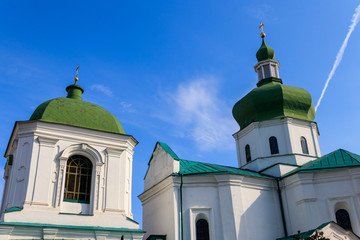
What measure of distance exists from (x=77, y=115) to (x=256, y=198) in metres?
8.86

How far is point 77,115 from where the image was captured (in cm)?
1438

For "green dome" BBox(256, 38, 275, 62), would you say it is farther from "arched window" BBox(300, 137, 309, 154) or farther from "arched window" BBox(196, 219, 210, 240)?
"arched window" BBox(196, 219, 210, 240)

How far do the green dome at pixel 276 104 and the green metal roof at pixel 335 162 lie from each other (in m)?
3.48

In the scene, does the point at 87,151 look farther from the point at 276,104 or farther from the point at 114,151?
the point at 276,104

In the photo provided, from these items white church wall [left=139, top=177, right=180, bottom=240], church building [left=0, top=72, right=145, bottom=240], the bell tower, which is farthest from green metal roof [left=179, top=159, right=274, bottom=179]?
church building [left=0, top=72, right=145, bottom=240]

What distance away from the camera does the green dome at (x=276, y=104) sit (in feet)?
67.6

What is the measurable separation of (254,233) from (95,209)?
710 centimetres

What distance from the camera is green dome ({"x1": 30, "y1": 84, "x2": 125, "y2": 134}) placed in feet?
45.7

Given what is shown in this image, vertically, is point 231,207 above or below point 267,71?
below

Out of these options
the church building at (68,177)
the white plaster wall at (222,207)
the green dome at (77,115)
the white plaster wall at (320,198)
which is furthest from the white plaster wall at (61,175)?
the white plaster wall at (320,198)

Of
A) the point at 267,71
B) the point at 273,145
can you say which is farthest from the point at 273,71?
the point at 273,145

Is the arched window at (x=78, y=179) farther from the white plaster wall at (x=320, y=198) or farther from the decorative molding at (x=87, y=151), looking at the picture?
the white plaster wall at (x=320, y=198)

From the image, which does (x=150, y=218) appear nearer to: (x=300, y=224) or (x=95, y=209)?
(x=95, y=209)

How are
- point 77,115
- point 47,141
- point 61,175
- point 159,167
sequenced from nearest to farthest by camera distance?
point 61,175, point 47,141, point 77,115, point 159,167
